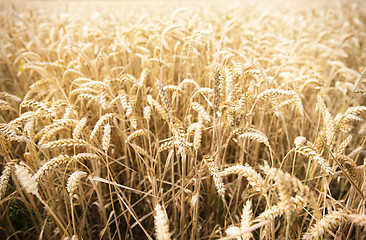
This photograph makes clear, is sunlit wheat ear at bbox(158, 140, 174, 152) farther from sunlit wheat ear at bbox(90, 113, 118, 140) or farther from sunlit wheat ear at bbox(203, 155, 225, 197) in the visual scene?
sunlit wheat ear at bbox(90, 113, 118, 140)

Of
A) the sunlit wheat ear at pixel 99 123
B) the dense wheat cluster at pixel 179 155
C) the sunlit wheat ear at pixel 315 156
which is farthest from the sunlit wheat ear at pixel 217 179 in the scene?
the sunlit wheat ear at pixel 99 123

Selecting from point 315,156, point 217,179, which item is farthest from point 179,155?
point 315,156

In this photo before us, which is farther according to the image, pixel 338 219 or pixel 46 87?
pixel 46 87

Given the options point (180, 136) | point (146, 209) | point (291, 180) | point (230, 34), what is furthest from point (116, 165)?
point (230, 34)

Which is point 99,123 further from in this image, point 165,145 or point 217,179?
point 217,179

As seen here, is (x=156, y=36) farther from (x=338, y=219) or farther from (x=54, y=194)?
(x=338, y=219)

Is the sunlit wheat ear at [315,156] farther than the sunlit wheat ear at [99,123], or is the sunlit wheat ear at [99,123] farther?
the sunlit wheat ear at [99,123]

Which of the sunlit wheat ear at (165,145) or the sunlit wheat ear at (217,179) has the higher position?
the sunlit wheat ear at (165,145)

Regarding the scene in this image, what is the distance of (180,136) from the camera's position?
2.85ft

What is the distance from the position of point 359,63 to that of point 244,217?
131 inches

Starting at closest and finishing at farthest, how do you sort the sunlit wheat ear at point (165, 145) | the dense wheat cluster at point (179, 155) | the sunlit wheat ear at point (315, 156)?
the sunlit wheat ear at point (315, 156) → the dense wheat cluster at point (179, 155) → the sunlit wheat ear at point (165, 145)

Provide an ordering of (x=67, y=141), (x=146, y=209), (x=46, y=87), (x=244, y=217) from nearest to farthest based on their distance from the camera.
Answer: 1. (x=244, y=217)
2. (x=67, y=141)
3. (x=146, y=209)
4. (x=46, y=87)

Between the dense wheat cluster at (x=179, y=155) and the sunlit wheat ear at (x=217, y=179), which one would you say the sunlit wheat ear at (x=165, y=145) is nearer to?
the dense wheat cluster at (x=179, y=155)

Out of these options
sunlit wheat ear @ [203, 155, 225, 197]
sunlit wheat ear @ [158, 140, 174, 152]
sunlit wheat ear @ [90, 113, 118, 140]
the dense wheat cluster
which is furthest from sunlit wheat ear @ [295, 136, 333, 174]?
sunlit wheat ear @ [90, 113, 118, 140]
